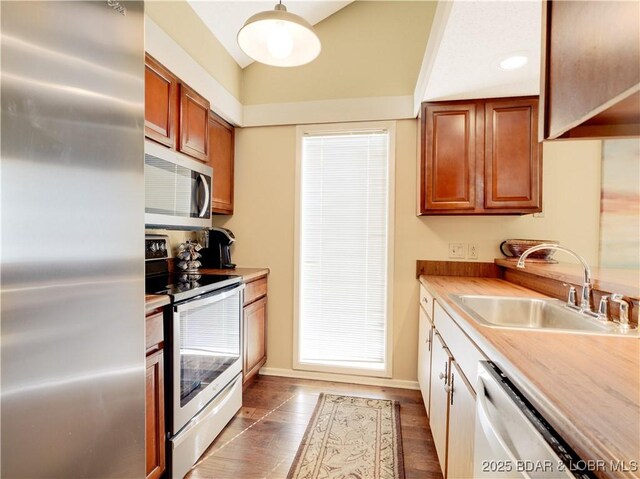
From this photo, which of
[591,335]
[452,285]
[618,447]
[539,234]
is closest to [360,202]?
[452,285]

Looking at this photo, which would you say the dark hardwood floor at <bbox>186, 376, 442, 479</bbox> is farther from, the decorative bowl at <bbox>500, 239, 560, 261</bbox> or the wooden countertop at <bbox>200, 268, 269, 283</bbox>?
the decorative bowl at <bbox>500, 239, 560, 261</bbox>

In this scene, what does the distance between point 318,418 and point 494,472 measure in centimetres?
151

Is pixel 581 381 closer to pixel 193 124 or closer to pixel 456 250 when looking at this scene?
pixel 456 250

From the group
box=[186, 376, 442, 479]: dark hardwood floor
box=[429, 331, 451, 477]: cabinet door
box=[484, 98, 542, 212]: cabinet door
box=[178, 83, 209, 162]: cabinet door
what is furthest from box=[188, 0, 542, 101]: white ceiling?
box=[186, 376, 442, 479]: dark hardwood floor

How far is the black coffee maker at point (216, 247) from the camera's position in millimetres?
2641

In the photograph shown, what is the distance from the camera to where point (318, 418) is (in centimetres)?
212

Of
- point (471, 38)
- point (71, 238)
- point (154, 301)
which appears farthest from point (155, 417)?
point (471, 38)

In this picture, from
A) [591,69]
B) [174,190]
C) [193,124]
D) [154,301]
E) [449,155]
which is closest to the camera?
[591,69]

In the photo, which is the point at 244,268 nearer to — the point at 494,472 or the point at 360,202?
the point at 360,202

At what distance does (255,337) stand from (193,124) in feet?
5.39

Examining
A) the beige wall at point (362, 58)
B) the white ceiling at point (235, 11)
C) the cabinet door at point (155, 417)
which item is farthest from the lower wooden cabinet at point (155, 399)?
the beige wall at point (362, 58)

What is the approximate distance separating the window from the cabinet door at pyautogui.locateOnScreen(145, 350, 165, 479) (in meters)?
1.43

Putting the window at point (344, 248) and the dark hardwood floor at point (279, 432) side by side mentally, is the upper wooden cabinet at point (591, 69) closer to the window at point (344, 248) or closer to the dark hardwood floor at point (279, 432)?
the dark hardwood floor at point (279, 432)

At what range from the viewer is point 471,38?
1476 millimetres
